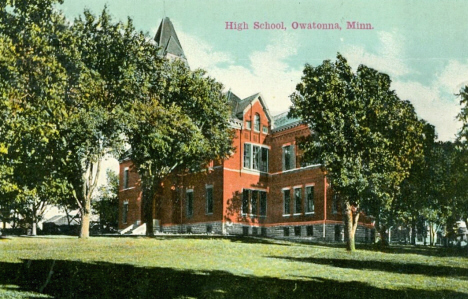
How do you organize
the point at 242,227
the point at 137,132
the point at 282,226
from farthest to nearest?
the point at 282,226
the point at 242,227
the point at 137,132

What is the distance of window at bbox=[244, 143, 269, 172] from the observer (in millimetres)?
32875

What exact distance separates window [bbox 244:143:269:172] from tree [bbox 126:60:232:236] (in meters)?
4.57

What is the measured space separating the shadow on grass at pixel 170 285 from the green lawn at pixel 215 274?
0.02 m

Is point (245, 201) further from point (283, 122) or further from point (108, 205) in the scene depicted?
point (108, 205)

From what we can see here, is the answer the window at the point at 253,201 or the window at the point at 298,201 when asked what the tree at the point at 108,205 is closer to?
the window at the point at 253,201

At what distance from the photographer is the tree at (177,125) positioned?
23125 mm

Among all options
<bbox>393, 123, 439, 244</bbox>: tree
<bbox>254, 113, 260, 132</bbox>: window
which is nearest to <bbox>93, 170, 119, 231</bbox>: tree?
<bbox>254, 113, 260, 132</bbox>: window

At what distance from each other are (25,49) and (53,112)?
83.7 inches

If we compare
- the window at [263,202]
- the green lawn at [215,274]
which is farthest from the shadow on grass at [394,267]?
the window at [263,202]

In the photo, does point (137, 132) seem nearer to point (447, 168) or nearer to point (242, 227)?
point (242, 227)

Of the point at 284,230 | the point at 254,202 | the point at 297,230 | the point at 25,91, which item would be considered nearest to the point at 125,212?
the point at 254,202

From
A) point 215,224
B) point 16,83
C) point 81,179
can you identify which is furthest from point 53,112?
point 215,224

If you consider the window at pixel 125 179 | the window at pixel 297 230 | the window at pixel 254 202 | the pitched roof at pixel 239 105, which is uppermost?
the pitched roof at pixel 239 105

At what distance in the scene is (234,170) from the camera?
32.0 m
